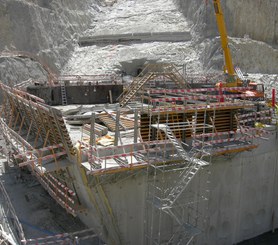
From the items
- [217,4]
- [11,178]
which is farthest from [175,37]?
[11,178]

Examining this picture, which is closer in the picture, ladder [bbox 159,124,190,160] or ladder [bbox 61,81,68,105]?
ladder [bbox 159,124,190,160]

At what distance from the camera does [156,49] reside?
46469 mm

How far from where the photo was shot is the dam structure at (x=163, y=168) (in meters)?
13.1

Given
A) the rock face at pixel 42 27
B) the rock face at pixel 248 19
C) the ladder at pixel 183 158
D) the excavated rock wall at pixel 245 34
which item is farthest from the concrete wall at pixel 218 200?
the rock face at pixel 248 19

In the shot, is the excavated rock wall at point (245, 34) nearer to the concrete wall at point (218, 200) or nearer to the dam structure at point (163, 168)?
the dam structure at point (163, 168)

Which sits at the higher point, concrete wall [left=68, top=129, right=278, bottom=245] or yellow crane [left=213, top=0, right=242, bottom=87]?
yellow crane [left=213, top=0, right=242, bottom=87]

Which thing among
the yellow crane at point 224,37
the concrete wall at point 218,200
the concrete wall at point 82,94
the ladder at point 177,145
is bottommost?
the concrete wall at point 218,200

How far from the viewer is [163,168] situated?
13102 mm

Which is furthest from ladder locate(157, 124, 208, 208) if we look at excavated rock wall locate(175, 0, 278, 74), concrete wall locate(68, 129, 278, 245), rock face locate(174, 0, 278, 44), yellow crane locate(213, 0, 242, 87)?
rock face locate(174, 0, 278, 44)

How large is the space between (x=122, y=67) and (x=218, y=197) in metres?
29.9

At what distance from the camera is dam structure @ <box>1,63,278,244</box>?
13094mm

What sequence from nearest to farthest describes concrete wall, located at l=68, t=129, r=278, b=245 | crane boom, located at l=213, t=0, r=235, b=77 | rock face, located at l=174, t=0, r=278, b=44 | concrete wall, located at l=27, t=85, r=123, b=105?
concrete wall, located at l=68, t=129, r=278, b=245
crane boom, located at l=213, t=0, r=235, b=77
concrete wall, located at l=27, t=85, r=123, b=105
rock face, located at l=174, t=0, r=278, b=44

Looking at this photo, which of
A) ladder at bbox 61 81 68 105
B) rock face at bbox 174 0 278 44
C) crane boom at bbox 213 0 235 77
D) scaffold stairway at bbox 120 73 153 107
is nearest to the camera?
scaffold stairway at bbox 120 73 153 107

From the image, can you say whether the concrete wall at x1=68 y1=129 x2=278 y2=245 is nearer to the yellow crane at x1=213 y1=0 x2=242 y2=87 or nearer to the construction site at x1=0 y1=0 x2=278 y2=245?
the construction site at x1=0 y1=0 x2=278 y2=245
